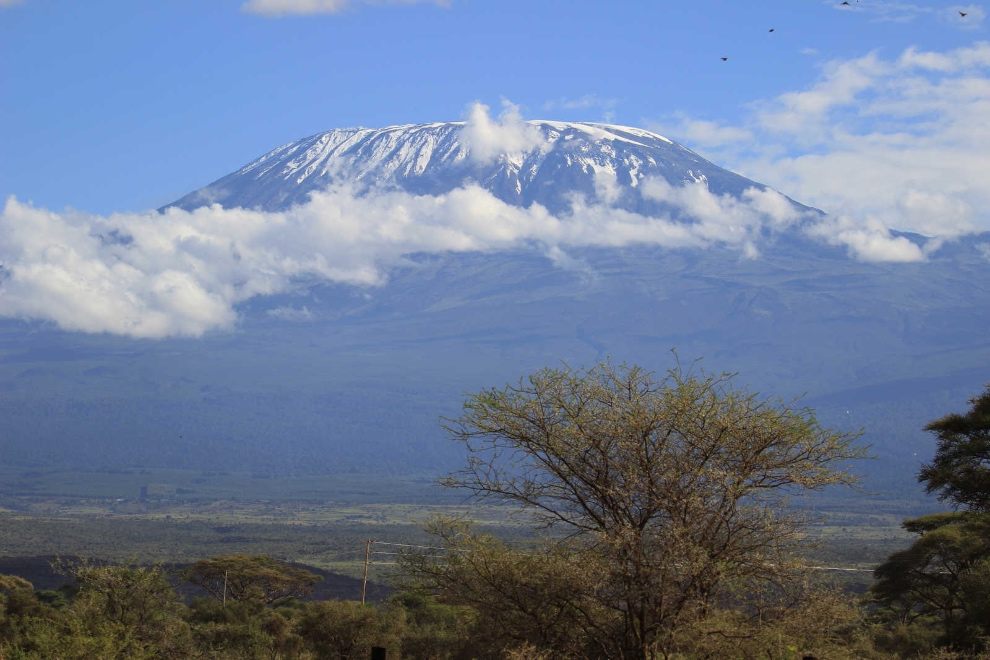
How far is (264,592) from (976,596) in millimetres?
31972

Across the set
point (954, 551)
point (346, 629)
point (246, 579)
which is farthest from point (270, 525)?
point (954, 551)

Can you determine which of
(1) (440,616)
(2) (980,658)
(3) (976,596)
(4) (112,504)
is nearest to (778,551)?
(2) (980,658)

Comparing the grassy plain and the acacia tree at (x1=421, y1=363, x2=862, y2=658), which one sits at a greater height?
the acacia tree at (x1=421, y1=363, x2=862, y2=658)

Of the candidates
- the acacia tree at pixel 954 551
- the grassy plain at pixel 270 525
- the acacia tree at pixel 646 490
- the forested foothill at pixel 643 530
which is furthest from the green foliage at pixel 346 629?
the grassy plain at pixel 270 525

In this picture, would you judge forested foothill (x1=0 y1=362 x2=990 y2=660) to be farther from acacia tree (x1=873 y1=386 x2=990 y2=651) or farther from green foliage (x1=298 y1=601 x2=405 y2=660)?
green foliage (x1=298 y1=601 x2=405 y2=660)

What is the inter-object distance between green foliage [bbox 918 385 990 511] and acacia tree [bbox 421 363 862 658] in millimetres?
8528

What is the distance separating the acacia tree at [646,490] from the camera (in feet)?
49.0

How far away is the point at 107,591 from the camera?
28.1 metres

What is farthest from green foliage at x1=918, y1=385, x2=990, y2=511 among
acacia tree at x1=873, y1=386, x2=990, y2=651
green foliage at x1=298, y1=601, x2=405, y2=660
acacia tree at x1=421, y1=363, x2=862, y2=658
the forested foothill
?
green foliage at x1=298, y1=601, x2=405, y2=660

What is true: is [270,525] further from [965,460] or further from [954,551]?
[965,460]

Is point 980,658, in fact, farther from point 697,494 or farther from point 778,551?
point 697,494

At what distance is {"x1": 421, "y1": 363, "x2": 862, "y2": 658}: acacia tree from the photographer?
14.9 meters

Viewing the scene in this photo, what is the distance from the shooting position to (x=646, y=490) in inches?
605

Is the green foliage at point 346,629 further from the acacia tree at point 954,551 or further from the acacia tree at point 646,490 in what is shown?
the acacia tree at point 646,490
